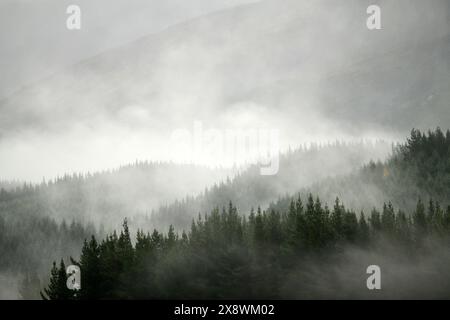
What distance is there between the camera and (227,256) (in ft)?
293

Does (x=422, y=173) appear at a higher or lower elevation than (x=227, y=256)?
Answer: higher

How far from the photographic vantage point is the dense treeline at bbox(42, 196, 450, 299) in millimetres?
87125

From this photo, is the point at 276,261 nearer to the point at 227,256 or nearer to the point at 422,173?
the point at 227,256

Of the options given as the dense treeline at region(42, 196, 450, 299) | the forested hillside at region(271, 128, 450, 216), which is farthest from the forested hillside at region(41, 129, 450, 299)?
the forested hillside at region(271, 128, 450, 216)

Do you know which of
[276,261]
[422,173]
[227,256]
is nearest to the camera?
[227,256]

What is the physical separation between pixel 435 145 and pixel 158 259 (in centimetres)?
Answer: 12860

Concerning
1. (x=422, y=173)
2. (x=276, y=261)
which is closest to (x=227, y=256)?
(x=276, y=261)

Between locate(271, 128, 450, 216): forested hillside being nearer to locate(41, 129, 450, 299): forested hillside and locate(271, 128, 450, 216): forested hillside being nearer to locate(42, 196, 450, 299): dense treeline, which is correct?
Answer: locate(41, 129, 450, 299): forested hillside

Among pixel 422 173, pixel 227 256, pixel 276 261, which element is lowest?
pixel 276 261

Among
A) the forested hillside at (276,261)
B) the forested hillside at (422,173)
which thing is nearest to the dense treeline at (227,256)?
the forested hillside at (276,261)
